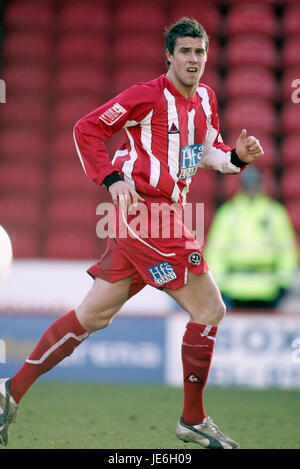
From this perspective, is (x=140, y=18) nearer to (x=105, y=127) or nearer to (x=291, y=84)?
(x=291, y=84)

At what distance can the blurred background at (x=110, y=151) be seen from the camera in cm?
520

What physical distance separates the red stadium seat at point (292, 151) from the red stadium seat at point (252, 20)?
1385 mm

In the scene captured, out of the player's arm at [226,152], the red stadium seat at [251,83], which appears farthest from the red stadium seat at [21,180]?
the player's arm at [226,152]

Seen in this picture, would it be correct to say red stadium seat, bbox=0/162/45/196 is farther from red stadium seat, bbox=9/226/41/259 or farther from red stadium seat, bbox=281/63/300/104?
red stadium seat, bbox=281/63/300/104

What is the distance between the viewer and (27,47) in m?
7.80

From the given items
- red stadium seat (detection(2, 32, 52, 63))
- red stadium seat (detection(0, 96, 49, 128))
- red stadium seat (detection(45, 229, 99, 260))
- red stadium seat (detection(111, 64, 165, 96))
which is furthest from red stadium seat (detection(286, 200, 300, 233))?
red stadium seat (detection(2, 32, 52, 63))

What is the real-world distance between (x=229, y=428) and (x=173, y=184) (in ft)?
4.29

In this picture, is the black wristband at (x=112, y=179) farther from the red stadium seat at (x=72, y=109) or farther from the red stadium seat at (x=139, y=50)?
the red stadium seat at (x=139, y=50)

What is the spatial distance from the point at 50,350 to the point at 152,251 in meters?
0.59

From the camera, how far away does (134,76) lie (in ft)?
24.6

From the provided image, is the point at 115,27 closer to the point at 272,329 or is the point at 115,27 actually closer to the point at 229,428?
the point at 272,329

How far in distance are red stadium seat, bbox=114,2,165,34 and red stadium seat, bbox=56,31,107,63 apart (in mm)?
320

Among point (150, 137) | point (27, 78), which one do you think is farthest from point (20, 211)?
point (150, 137)
